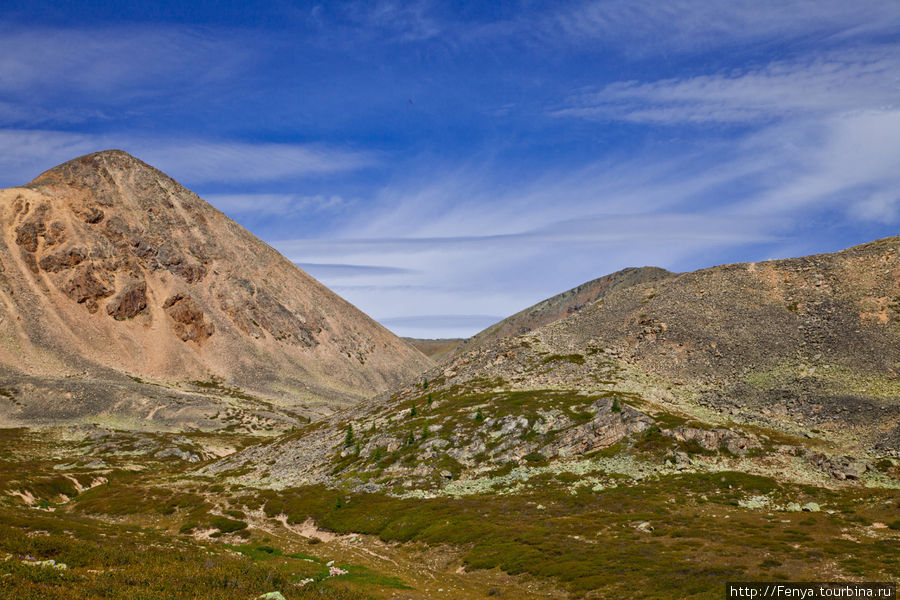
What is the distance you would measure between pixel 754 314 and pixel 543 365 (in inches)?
1699

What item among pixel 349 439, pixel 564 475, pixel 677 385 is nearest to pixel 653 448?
pixel 564 475

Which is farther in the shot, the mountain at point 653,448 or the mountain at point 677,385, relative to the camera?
the mountain at point 677,385

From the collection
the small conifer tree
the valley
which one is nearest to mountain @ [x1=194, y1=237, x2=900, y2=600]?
the valley

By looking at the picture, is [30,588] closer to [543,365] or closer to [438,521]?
[438,521]

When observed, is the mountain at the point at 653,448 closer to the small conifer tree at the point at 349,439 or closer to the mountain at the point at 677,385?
the mountain at the point at 677,385

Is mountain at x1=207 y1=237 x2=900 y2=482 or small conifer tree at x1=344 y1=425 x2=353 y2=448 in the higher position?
mountain at x1=207 y1=237 x2=900 y2=482

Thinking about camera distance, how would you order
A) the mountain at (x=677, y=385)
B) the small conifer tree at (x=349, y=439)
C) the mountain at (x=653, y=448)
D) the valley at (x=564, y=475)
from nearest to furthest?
the valley at (x=564, y=475), the mountain at (x=653, y=448), the mountain at (x=677, y=385), the small conifer tree at (x=349, y=439)

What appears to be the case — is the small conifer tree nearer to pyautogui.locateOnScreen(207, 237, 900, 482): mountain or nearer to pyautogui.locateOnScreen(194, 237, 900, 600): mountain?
pyautogui.locateOnScreen(207, 237, 900, 482): mountain

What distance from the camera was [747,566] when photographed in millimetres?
40938

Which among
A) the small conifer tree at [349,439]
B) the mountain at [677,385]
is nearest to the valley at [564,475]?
the small conifer tree at [349,439]

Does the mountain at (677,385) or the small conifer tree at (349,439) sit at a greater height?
the mountain at (677,385)

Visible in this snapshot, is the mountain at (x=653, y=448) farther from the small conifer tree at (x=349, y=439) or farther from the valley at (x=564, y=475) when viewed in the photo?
the small conifer tree at (x=349, y=439)

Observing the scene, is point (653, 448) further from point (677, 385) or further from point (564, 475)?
point (677, 385)

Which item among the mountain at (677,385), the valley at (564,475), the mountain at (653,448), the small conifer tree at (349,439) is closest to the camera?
the valley at (564,475)
